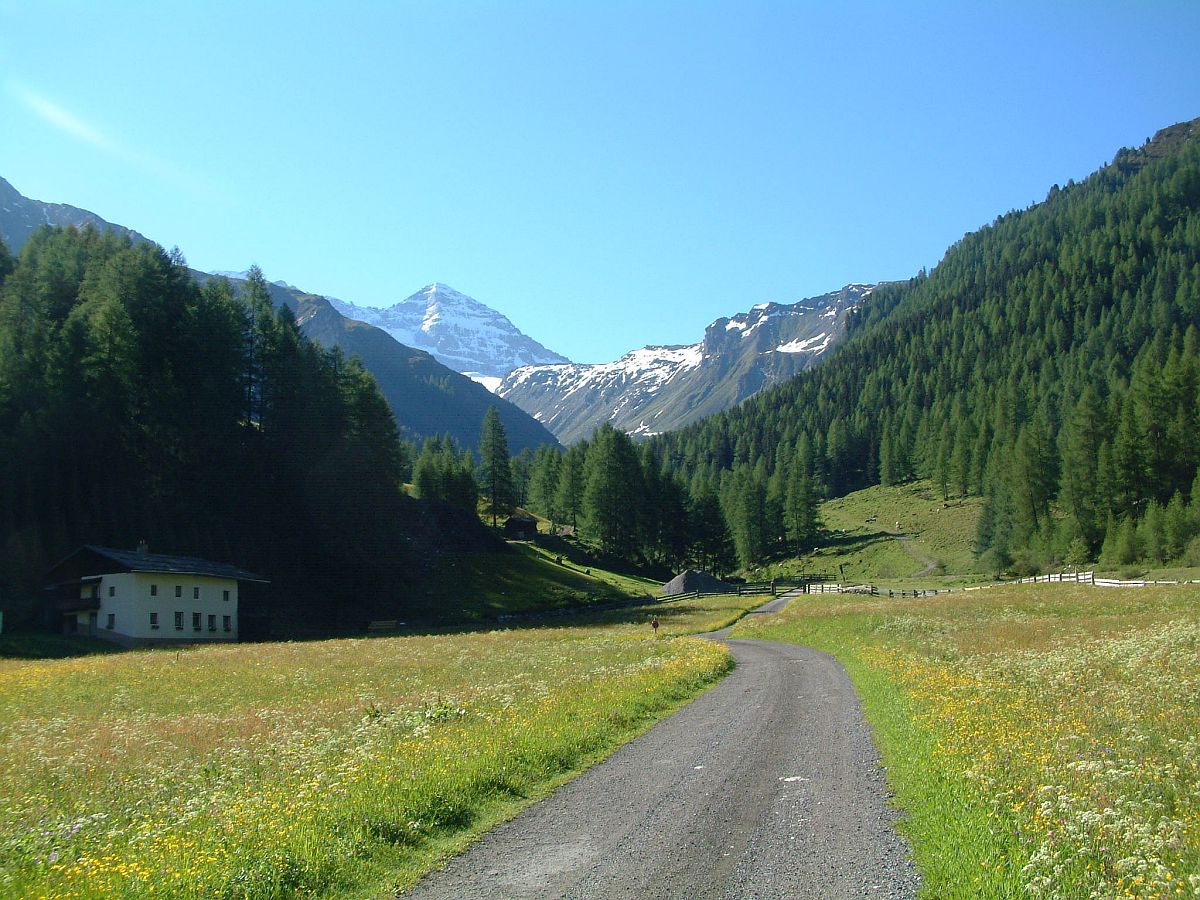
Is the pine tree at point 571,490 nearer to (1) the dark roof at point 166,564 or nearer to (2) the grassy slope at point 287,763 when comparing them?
(1) the dark roof at point 166,564

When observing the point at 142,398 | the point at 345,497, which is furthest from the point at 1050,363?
the point at 142,398

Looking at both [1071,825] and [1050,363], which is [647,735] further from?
[1050,363]

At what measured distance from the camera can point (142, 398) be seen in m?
63.5

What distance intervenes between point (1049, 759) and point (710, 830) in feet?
17.0

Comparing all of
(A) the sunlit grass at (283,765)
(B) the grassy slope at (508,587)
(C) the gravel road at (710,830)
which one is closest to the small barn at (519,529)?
(B) the grassy slope at (508,587)

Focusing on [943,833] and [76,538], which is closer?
[943,833]

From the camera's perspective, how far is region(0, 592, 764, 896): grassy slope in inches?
353

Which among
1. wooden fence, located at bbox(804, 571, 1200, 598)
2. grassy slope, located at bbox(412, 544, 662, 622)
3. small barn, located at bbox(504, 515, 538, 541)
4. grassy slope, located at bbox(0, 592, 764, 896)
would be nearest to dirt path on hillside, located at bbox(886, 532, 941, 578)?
wooden fence, located at bbox(804, 571, 1200, 598)

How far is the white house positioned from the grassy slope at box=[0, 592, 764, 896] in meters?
21.4

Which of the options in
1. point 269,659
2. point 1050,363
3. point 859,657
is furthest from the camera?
point 1050,363

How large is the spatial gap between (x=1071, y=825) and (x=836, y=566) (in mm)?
125181

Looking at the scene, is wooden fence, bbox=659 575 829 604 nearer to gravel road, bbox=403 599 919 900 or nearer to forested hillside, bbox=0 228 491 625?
forested hillside, bbox=0 228 491 625

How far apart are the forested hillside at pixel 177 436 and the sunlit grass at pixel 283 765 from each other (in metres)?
34.2

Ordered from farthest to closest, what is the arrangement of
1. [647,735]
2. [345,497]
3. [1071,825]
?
[345,497] → [647,735] → [1071,825]
